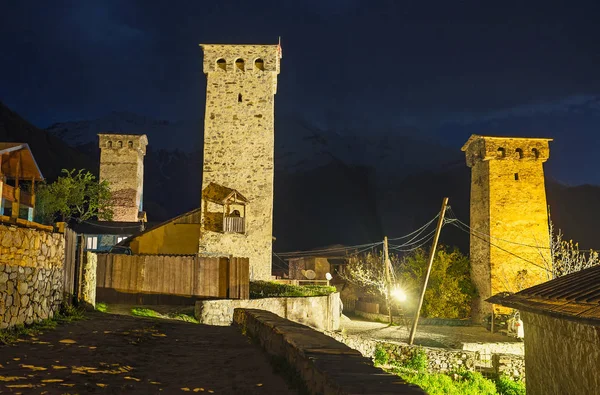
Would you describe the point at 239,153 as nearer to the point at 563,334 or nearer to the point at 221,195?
the point at 221,195

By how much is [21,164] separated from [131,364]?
23.8 m

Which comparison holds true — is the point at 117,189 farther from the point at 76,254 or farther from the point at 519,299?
the point at 519,299

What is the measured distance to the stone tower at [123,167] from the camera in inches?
1809

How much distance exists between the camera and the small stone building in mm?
7844

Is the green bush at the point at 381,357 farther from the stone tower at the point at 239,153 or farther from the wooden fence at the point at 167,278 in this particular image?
the stone tower at the point at 239,153

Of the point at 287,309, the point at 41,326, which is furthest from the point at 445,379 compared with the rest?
the point at 41,326

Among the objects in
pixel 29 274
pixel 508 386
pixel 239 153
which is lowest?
pixel 508 386

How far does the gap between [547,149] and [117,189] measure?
36.2 meters

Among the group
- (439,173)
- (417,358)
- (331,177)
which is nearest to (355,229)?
(331,177)

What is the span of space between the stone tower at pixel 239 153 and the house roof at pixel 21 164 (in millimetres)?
9099

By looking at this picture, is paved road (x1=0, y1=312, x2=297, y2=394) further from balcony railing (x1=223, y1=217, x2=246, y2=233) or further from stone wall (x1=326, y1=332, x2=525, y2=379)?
balcony railing (x1=223, y1=217, x2=246, y2=233)

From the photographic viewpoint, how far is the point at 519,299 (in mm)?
10461

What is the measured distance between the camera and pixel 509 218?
1113 inches

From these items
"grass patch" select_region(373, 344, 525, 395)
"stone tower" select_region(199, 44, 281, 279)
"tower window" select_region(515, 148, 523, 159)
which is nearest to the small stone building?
"grass patch" select_region(373, 344, 525, 395)
